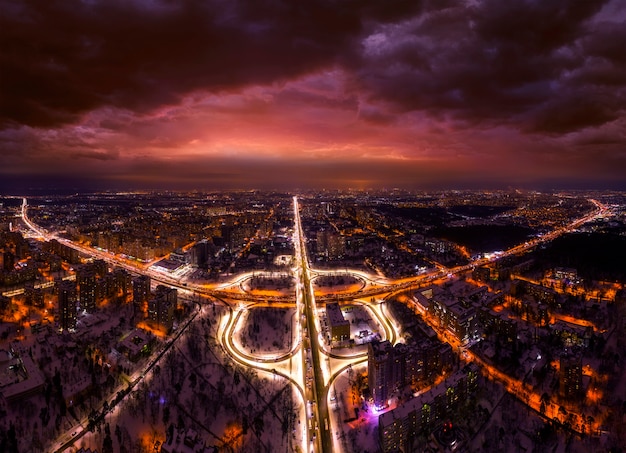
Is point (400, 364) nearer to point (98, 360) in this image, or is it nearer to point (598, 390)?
point (598, 390)

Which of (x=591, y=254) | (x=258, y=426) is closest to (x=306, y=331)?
(x=258, y=426)

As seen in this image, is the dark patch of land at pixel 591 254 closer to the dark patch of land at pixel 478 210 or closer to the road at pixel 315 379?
the road at pixel 315 379

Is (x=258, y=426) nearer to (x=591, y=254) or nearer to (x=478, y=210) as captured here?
(x=591, y=254)

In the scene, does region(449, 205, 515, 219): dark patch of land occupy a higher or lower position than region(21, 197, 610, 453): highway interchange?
higher

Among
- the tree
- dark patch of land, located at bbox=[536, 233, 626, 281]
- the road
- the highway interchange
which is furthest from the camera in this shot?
dark patch of land, located at bbox=[536, 233, 626, 281]

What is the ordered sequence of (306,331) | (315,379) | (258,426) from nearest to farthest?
(258,426)
(315,379)
(306,331)

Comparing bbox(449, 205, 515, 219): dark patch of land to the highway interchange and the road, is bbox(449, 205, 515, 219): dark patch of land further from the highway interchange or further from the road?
the road

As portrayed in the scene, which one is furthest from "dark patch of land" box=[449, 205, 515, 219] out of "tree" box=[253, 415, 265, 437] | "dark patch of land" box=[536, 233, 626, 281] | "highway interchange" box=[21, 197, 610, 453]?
"tree" box=[253, 415, 265, 437]

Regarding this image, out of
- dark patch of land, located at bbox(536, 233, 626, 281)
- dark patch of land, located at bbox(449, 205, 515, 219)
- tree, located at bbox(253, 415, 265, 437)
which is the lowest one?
tree, located at bbox(253, 415, 265, 437)
